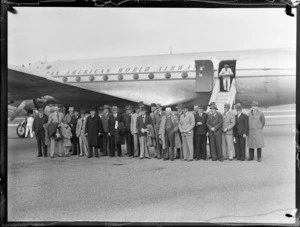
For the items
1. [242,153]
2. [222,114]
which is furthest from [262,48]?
[242,153]

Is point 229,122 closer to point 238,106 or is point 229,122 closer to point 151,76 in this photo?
point 238,106

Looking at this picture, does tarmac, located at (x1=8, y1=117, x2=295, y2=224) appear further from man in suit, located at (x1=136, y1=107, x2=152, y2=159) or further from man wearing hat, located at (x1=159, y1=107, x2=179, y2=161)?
man wearing hat, located at (x1=159, y1=107, x2=179, y2=161)

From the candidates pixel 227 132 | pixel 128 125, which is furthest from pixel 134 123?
pixel 227 132

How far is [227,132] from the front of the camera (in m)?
6.23

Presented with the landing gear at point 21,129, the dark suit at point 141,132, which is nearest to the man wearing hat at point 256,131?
the dark suit at point 141,132

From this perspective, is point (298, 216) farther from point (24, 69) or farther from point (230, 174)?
point (24, 69)

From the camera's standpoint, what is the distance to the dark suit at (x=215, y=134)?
598cm

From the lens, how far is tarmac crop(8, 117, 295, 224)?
201 inches

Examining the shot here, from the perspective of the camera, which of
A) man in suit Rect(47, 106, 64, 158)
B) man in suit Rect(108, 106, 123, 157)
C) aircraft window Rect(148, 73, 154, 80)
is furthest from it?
aircraft window Rect(148, 73, 154, 80)

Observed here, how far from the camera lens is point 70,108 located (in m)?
6.28

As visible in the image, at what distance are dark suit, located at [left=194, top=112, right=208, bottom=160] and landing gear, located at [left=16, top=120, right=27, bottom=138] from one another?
2.79 m

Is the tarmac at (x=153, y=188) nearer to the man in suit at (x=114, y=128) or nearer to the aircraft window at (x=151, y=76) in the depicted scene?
the man in suit at (x=114, y=128)

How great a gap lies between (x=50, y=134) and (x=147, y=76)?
1.93 metres

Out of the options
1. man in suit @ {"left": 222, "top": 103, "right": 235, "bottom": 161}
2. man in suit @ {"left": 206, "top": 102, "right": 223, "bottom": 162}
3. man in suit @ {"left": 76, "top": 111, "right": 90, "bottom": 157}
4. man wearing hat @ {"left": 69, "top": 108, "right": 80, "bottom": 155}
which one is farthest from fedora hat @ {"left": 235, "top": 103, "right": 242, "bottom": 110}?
man wearing hat @ {"left": 69, "top": 108, "right": 80, "bottom": 155}
